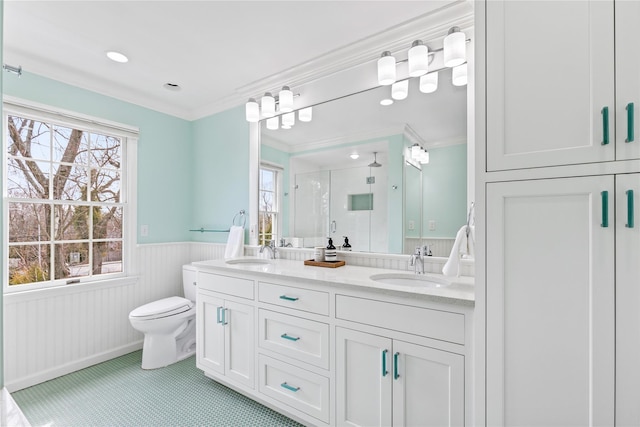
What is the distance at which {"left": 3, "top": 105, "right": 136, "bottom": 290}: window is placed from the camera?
7.57ft

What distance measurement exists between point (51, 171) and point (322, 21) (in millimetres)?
2368

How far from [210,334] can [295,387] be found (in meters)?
0.81

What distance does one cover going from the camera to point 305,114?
2525mm

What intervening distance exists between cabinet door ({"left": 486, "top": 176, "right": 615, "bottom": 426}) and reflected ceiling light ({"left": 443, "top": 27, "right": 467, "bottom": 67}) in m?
0.93

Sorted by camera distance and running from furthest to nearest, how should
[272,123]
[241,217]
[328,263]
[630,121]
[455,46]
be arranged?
1. [241,217]
2. [272,123]
3. [328,263]
4. [455,46]
5. [630,121]

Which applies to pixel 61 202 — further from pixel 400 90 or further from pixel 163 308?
pixel 400 90

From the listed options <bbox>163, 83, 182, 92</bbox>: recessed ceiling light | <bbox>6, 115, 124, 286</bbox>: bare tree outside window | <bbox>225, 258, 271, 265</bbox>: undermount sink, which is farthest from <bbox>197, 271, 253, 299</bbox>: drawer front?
<bbox>163, 83, 182, 92</bbox>: recessed ceiling light

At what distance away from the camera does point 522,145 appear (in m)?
1.17

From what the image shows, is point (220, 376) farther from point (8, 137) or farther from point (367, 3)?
point (367, 3)

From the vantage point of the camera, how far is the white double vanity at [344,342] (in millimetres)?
1372

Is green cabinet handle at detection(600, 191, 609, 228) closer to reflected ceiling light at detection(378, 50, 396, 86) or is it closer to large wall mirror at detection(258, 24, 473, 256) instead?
large wall mirror at detection(258, 24, 473, 256)

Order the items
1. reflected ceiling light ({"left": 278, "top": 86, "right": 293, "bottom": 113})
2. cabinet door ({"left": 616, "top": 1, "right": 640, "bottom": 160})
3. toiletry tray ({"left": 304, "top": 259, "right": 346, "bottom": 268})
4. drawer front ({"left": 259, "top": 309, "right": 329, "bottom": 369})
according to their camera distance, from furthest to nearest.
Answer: reflected ceiling light ({"left": 278, "top": 86, "right": 293, "bottom": 113}) < toiletry tray ({"left": 304, "top": 259, "right": 346, "bottom": 268}) < drawer front ({"left": 259, "top": 309, "right": 329, "bottom": 369}) < cabinet door ({"left": 616, "top": 1, "right": 640, "bottom": 160})

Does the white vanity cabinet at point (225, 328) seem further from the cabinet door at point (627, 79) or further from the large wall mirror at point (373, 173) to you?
the cabinet door at point (627, 79)

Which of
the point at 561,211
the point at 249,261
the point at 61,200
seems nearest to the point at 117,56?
the point at 61,200
